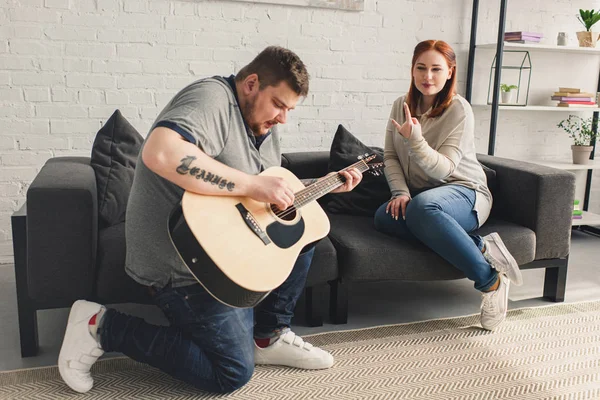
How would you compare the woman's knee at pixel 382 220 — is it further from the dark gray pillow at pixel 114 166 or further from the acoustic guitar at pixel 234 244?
the dark gray pillow at pixel 114 166

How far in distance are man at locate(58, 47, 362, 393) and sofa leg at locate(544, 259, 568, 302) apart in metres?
1.46

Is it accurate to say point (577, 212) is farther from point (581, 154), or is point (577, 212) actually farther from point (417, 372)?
point (417, 372)

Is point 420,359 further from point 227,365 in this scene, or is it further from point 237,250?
point 237,250

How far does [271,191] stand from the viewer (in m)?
1.65

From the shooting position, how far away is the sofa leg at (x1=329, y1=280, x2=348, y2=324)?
2.28m

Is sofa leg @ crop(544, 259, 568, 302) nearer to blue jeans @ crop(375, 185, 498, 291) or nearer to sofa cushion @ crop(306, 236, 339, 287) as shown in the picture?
blue jeans @ crop(375, 185, 498, 291)

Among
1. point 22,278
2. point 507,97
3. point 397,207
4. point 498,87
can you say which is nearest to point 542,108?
point 507,97

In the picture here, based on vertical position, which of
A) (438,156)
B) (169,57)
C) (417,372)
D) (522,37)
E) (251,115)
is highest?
(522,37)

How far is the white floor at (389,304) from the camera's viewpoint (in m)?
2.10

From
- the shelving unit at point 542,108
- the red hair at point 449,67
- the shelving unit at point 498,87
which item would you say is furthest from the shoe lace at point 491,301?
the shelving unit at point 542,108

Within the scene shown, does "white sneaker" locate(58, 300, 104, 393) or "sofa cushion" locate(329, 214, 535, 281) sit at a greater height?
"sofa cushion" locate(329, 214, 535, 281)

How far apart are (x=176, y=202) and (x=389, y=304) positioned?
1.24 meters

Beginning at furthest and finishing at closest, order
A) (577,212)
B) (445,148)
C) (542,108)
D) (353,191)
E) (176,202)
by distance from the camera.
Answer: (577,212)
(542,108)
(353,191)
(445,148)
(176,202)

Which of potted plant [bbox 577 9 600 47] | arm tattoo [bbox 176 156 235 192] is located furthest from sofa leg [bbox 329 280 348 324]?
potted plant [bbox 577 9 600 47]
